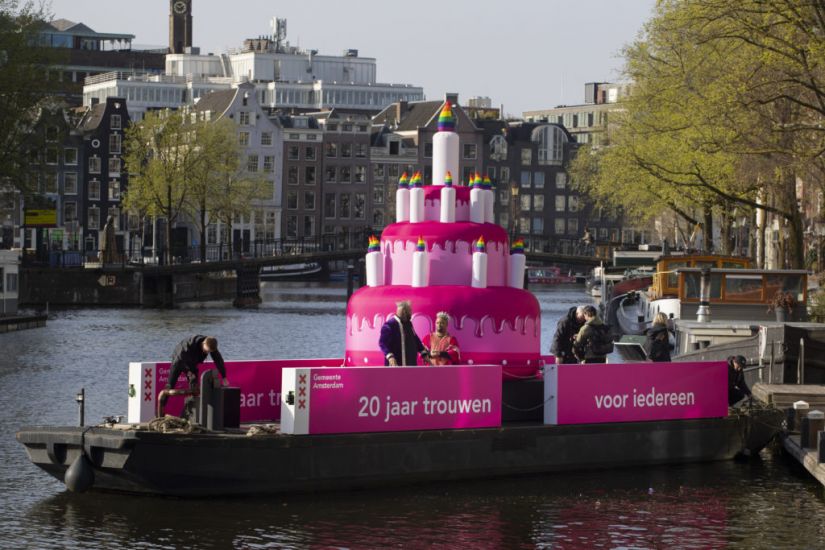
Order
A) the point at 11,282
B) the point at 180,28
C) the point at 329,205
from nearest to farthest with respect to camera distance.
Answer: the point at 11,282 < the point at 329,205 < the point at 180,28

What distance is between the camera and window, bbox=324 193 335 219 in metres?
140

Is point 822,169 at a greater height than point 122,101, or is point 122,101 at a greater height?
point 122,101

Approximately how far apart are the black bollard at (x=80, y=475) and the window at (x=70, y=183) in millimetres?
96567

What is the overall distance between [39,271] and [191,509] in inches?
2596

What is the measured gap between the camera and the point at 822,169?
39.1 metres

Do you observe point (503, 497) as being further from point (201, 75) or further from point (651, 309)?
point (201, 75)

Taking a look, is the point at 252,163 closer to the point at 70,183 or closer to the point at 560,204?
the point at 70,183

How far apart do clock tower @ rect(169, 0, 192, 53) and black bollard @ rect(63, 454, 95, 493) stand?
533 feet

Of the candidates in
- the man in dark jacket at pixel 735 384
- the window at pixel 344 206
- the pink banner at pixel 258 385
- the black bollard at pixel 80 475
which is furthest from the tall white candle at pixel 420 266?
the window at pixel 344 206

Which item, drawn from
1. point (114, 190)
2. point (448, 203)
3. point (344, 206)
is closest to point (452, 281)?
point (448, 203)

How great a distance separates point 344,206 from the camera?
141m

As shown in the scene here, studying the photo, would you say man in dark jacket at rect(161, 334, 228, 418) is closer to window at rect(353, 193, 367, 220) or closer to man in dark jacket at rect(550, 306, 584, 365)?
man in dark jacket at rect(550, 306, 584, 365)

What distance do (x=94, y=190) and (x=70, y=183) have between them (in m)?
1.67

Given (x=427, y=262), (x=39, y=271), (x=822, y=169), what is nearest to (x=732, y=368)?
(x=427, y=262)
